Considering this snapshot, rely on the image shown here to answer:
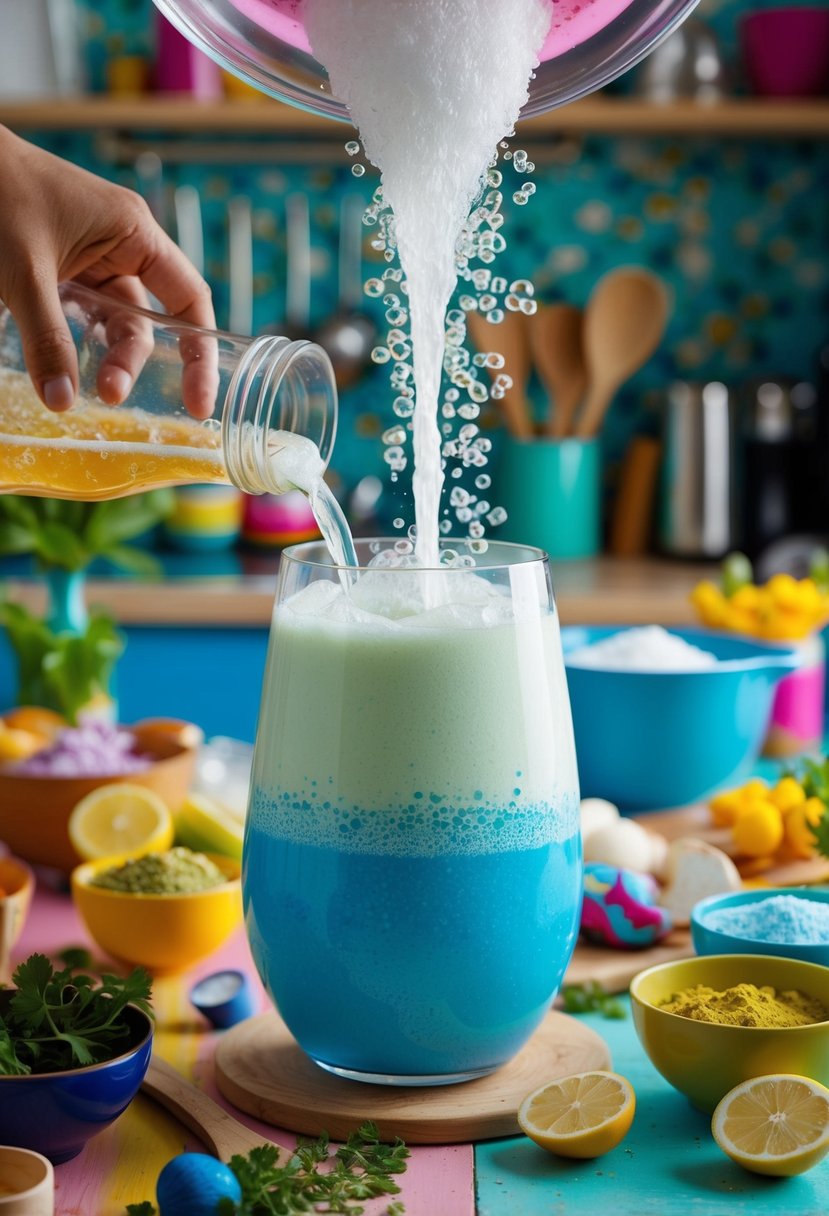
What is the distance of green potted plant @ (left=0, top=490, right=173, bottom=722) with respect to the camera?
1.48 metres

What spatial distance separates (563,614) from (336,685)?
1.79 meters

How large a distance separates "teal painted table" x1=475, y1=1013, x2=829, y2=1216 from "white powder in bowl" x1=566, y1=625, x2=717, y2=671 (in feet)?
1.96

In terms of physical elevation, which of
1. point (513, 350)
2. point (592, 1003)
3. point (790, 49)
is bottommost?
point (592, 1003)

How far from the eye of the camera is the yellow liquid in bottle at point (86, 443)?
2.85 feet

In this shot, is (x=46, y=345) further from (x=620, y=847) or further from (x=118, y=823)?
(x=620, y=847)

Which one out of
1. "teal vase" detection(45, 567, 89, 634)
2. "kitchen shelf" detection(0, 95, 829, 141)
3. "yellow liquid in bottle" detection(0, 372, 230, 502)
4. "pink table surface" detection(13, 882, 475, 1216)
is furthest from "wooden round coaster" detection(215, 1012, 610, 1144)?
"kitchen shelf" detection(0, 95, 829, 141)

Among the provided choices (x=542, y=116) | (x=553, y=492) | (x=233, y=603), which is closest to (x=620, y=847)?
(x=233, y=603)

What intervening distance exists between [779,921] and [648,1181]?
222 millimetres

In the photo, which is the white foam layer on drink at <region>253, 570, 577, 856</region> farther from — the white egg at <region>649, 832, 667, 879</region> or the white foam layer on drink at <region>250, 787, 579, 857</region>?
the white egg at <region>649, 832, 667, 879</region>

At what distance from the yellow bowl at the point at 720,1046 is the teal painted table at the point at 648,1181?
29 mm

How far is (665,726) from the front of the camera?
4.26 ft

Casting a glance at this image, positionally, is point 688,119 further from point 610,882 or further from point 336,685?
point 336,685

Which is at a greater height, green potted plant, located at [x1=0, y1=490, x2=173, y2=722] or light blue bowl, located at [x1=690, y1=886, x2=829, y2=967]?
green potted plant, located at [x1=0, y1=490, x2=173, y2=722]

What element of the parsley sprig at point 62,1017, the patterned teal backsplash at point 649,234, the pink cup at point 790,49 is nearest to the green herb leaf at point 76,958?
the parsley sprig at point 62,1017
